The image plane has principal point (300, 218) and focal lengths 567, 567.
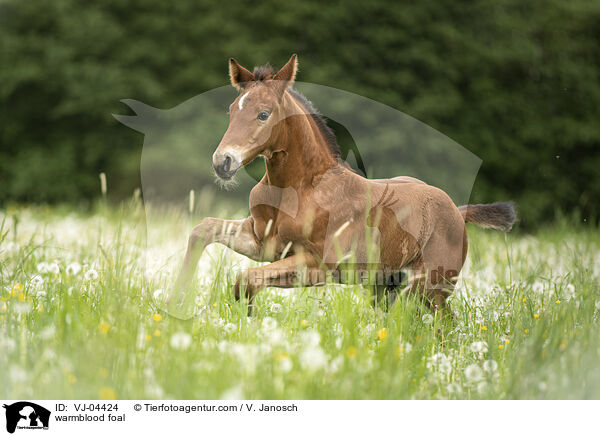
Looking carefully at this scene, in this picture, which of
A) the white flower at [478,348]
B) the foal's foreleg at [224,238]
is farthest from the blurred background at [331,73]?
the white flower at [478,348]

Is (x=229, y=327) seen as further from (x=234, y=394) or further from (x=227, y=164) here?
(x=234, y=394)

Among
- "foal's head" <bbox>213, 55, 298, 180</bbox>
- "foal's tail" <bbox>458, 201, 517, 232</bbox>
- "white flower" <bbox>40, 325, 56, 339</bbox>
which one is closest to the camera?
"white flower" <bbox>40, 325, 56, 339</bbox>

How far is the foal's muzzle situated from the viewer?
121 inches

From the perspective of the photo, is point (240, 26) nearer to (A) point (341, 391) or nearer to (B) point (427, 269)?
(B) point (427, 269)

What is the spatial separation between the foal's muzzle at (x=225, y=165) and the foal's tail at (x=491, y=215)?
209 centimetres

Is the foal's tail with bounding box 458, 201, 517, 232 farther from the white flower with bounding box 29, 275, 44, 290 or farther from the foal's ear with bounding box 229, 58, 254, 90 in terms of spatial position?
the white flower with bounding box 29, 275, 44, 290

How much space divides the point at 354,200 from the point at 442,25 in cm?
685
